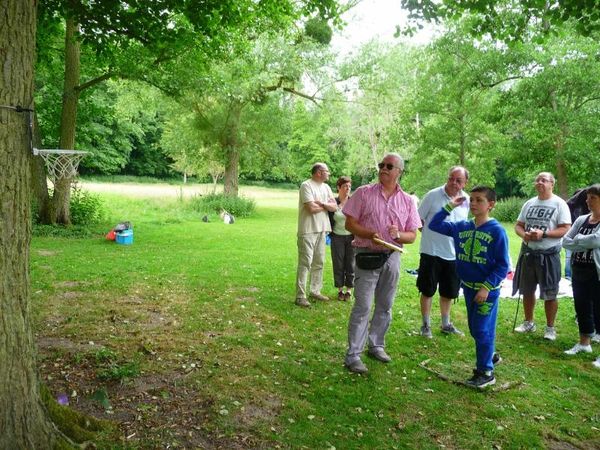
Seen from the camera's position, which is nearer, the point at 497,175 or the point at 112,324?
the point at 112,324

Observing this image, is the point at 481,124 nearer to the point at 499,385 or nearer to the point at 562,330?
the point at 562,330

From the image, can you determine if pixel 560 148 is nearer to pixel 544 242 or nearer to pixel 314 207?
pixel 544 242

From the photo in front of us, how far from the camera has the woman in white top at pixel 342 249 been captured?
23.9 feet

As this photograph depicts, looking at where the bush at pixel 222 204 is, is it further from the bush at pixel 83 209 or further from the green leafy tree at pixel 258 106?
the bush at pixel 83 209

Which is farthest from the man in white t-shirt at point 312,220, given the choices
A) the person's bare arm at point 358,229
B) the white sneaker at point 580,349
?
the white sneaker at point 580,349

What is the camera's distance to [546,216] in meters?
5.71

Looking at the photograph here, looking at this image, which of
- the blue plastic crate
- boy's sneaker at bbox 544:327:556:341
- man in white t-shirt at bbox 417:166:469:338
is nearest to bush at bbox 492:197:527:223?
the blue plastic crate

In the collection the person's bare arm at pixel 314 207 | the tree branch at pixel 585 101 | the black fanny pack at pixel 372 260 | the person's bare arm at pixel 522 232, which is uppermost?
the tree branch at pixel 585 101

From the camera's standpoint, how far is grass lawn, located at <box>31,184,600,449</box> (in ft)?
11.8

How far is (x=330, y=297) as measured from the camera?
7520mm

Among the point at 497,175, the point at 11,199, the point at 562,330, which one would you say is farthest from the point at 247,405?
the point at 497,175

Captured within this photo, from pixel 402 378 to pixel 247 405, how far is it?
1.58m

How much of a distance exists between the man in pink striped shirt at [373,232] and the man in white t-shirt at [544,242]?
75.1 inches

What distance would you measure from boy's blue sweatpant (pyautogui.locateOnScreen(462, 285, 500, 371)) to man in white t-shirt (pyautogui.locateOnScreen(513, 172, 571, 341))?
1718 millimetres
